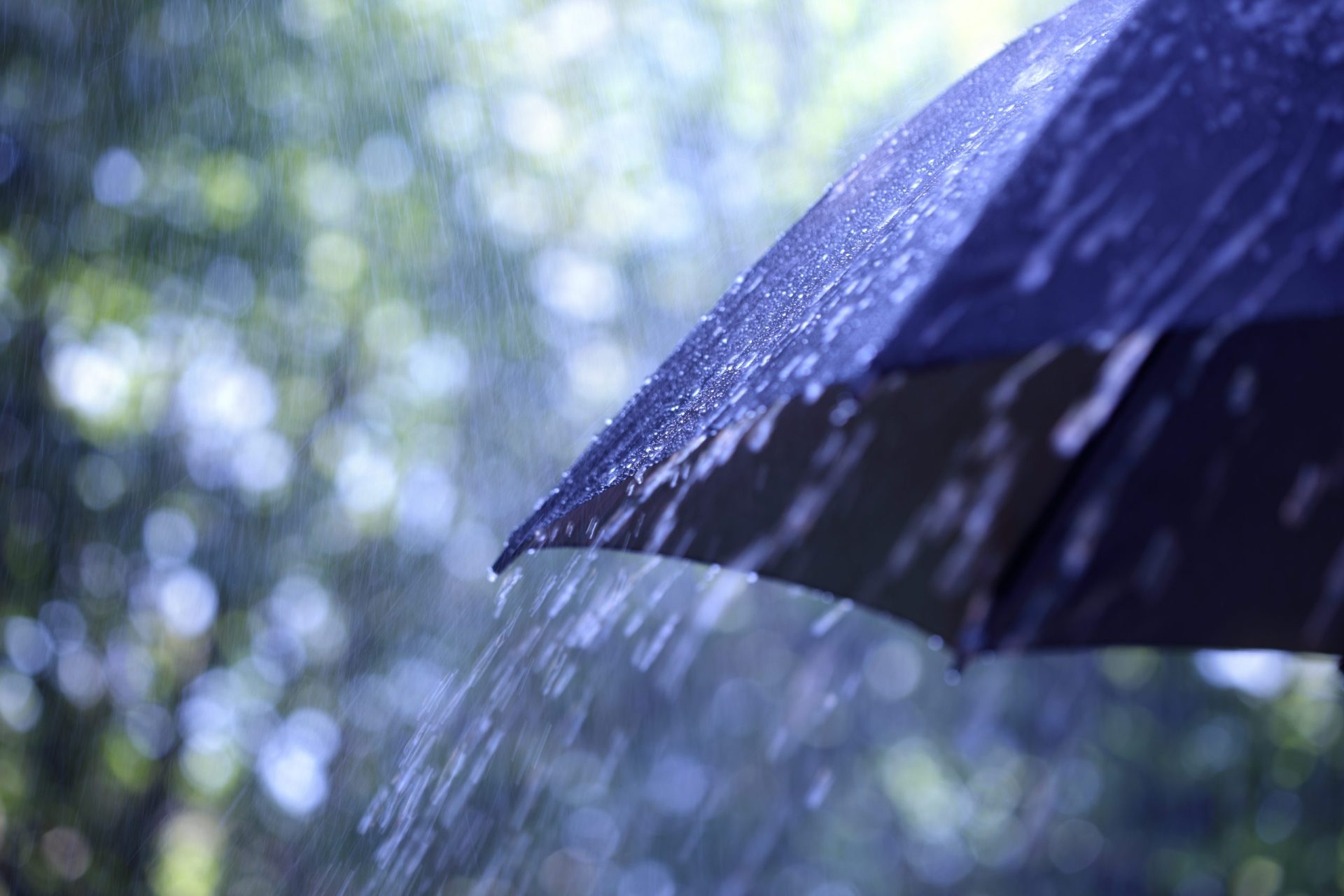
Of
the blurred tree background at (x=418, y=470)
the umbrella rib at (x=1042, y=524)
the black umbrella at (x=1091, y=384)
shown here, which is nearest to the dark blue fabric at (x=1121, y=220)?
the black umbrella at (x=1091, y=384)

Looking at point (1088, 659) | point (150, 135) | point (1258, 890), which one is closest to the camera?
point (150, 135)

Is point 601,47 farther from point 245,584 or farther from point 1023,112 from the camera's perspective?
point 1023,112

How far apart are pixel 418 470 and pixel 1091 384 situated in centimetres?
850

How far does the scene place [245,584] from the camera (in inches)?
326

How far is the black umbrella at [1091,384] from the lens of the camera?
80 cm

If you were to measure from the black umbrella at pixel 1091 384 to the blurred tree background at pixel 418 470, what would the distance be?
6024 millimetres

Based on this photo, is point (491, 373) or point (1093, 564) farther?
point (491, 373)

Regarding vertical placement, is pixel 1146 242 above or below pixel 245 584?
above

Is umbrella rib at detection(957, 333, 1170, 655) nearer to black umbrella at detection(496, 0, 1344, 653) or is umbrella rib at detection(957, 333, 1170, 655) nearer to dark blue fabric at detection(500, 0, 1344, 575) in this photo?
black umbrella at detection(496, 0, 1344, 653)

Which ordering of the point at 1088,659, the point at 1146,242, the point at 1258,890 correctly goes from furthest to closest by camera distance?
the point at 1088,659 < the point at 1258,890 < the point at 1146,242

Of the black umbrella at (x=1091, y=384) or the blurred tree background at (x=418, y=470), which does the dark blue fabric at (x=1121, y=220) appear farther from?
the blurred tree background at (x=418, y=470)

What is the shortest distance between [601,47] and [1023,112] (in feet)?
29.8

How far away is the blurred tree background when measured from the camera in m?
7.67

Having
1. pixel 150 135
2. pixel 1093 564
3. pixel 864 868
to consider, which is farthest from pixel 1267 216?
pixel 864 868
